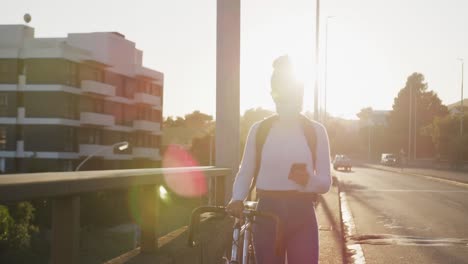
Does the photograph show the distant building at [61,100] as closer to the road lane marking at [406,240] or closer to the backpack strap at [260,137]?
the road lane marking at [406,240]

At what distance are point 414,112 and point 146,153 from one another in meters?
57.1

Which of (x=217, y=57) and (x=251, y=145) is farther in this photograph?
(x=217, y=57)

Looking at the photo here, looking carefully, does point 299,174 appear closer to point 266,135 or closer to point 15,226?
point 266,135

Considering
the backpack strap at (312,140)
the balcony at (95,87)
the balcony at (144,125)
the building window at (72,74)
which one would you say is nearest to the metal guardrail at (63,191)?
the backpack strap at (312,140)

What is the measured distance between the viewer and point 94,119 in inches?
2484

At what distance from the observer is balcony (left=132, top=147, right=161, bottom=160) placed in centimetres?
7406

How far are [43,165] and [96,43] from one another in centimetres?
1644

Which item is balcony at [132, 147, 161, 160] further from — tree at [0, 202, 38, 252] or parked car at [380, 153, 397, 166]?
parked car at [380, 153, 397, 166]

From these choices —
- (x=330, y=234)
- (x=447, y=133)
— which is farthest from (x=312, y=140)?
(x=447, y=133)

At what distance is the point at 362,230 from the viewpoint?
13242 mm

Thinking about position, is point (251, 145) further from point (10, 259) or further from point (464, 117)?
point (464, 117)

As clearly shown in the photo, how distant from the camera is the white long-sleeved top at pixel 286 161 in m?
3.76

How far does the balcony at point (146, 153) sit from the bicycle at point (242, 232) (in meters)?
70.8

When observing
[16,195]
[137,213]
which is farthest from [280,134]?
[137,213]
